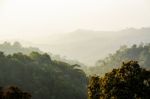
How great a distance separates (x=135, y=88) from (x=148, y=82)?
133 cm

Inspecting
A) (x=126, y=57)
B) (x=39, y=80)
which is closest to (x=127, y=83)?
(x=39, y=80)

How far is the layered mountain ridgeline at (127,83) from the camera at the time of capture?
36.2 m

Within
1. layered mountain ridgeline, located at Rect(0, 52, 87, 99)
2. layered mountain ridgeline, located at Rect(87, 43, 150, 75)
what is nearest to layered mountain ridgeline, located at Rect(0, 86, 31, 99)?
layered mountain ridgeline, located at Rect(0, 52, 87, 99)

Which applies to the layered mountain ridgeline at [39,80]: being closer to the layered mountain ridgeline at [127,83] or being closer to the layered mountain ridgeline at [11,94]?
the layered mountain ridgeline at [127,83]

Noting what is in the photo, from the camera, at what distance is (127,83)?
3644 cm

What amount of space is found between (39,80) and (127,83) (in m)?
41.3

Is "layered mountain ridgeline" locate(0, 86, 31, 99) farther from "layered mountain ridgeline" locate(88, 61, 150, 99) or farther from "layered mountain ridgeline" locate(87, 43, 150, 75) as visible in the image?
"layered mountain ridgeline" locate(87, 43, 150, 75)

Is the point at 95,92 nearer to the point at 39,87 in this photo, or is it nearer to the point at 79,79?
the point at 39,87

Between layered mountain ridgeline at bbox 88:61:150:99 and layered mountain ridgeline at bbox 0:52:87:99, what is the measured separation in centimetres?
3545

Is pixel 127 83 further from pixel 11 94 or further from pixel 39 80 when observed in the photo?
pixel 39 80

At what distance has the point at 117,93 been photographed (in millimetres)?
36281

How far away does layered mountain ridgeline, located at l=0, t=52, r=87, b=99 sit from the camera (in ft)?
242

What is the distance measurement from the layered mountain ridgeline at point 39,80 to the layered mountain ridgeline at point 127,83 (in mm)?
35445

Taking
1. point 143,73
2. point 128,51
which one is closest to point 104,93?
point 143,73
